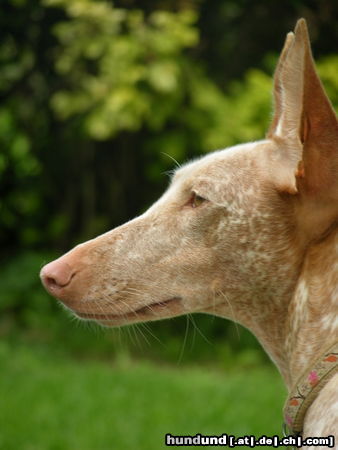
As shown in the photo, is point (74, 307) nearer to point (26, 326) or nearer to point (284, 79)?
point (284, 79)

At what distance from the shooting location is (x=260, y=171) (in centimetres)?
262

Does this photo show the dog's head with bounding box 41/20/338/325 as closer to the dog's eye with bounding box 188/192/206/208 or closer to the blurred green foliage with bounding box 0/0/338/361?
the dog's eye with bounding box 188/192/206/208

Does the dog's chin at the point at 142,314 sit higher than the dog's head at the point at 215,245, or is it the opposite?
the dog's head at the point at 215,245

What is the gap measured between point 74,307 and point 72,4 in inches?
204

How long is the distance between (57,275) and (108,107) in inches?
200

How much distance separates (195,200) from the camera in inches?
106

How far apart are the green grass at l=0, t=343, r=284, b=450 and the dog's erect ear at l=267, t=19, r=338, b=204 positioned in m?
3.49

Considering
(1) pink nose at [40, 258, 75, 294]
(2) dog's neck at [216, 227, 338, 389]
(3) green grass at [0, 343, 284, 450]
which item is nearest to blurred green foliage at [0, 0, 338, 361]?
(3) green grass at [0, 343, 284, 450]

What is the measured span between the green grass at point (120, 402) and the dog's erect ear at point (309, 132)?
3.49 m

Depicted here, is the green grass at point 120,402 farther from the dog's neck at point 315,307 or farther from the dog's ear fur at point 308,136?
the dog's ear fur at point 308,136

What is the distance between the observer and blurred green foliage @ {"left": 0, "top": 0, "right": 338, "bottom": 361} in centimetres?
748

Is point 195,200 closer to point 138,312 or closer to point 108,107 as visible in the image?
point 138,312

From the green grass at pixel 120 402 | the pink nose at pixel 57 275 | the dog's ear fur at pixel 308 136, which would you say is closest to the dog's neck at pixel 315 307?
the dog's ear fur at pixel 308 136

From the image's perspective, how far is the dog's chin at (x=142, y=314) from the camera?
2.66 m
